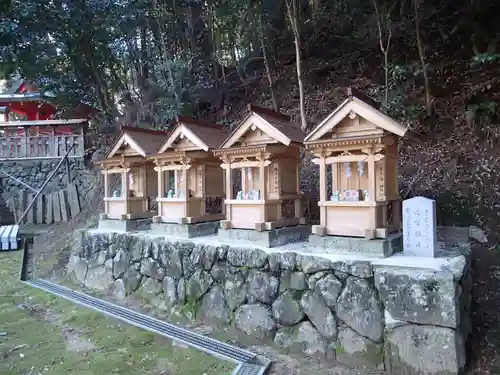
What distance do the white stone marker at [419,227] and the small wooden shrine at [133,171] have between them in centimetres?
628

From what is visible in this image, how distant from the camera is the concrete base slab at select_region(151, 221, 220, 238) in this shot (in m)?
8.66

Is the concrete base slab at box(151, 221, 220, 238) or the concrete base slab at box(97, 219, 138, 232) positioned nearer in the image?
the concrete base slab at box(151, 221, 220, 238)

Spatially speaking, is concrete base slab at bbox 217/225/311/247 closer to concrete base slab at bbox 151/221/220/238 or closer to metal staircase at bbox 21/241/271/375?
concrete base slab at bbox 151/221/220/238

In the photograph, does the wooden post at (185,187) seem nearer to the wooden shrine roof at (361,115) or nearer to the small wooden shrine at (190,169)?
the small wooden shrine at (190,169)

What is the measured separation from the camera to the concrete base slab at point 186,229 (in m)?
8.66

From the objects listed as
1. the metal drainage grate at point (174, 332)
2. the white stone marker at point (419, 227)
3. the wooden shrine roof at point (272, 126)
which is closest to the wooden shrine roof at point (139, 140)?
the wooden shrine roof at point (272, 126)

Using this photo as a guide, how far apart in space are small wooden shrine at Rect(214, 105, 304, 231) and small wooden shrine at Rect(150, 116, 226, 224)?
96 centimetres

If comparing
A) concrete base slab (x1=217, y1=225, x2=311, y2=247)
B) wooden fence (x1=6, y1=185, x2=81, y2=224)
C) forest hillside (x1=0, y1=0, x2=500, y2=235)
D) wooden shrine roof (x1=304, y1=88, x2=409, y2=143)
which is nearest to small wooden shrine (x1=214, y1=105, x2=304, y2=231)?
concrete base slab (x1=217, y1=225, x2=311, y2=247)

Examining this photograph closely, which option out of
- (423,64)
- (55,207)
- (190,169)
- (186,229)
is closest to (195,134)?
(190,169)

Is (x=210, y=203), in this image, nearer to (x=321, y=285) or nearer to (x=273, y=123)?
(x=273, y=123)

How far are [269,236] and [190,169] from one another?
300 centimetres

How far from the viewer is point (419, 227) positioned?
19.3 ft

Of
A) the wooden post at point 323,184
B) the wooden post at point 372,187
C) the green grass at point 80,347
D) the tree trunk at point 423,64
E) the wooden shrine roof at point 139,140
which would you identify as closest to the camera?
the green grass at point 80,347

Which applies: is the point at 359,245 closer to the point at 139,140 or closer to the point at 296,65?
the point at 139,140
